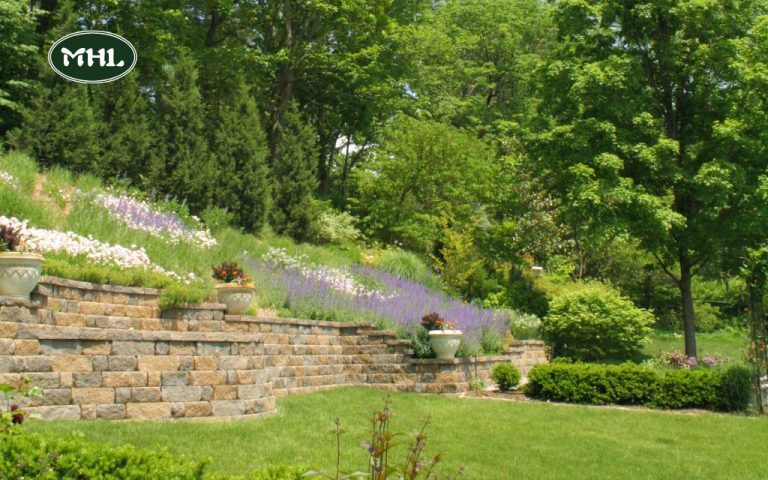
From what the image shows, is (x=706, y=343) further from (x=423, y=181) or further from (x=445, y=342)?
(x=445, y=342)

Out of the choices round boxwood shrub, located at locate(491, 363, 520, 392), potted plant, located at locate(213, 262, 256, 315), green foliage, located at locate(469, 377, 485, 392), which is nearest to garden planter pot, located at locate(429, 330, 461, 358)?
green foliage, located at locate(469, 377, 485, 392)

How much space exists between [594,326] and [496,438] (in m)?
9.09

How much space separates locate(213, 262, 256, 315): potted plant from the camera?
10.4 m

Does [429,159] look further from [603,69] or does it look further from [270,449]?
[270,449]

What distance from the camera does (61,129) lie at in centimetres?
1373

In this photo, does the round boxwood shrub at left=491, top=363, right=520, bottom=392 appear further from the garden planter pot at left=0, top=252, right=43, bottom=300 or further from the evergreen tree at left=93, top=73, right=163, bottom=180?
the evergreen tree at left=93, top=73, right=163, bottom=180

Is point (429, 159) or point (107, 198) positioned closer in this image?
point (107, 198)

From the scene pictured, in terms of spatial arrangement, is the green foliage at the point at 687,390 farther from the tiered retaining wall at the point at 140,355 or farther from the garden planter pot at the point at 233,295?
the garden planter pot at the point at 233,295

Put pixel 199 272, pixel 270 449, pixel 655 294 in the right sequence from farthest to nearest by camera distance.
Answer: pixel 655 294 → pixel 199 272 → pixel 270 449

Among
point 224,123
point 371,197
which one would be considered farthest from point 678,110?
point 224,123

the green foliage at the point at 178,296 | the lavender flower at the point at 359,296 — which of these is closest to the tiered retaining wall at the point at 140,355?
the green foliage at the point at 178,296

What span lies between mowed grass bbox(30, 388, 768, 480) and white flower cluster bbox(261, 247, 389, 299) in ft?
11.5

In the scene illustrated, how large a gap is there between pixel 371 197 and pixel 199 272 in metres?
11.2

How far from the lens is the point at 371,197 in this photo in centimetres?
2253
